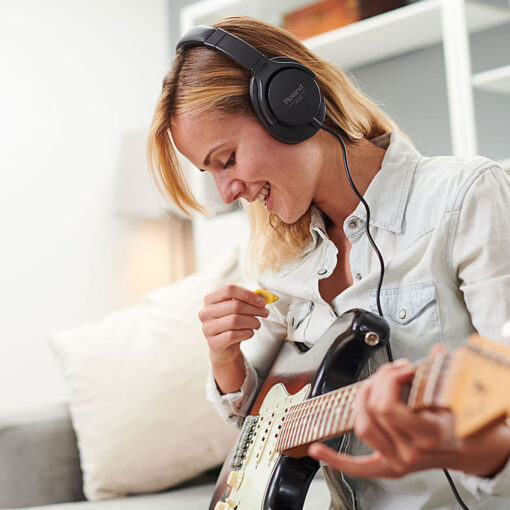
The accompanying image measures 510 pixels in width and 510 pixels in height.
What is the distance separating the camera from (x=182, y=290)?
1752 millimetres

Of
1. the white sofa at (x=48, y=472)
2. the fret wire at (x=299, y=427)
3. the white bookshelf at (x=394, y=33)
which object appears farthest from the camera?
the white bookshelf at (x=394, y=33)

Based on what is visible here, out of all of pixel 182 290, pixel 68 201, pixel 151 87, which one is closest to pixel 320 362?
pixel 182 290

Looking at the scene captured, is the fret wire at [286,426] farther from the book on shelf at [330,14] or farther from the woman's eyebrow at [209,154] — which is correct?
the book on shelf at [330,14]

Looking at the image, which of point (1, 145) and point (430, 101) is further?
point (1, 145)

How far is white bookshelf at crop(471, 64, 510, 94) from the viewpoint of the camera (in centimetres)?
161

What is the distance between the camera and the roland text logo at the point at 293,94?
925 millimetres

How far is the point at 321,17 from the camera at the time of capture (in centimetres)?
200

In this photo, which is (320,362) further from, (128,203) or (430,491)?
(128,203)

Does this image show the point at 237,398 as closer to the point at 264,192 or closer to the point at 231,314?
the point at 231,314

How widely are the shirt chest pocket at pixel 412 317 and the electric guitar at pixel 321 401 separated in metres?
0.06

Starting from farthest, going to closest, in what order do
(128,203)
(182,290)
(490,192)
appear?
(128,203)
(182,290)
(490,192)

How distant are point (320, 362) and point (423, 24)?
127cm

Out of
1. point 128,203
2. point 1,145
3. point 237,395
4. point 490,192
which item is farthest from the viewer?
point 128,203

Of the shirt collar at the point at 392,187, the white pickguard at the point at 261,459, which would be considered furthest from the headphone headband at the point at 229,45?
the white pickguard at the point at 261,459
